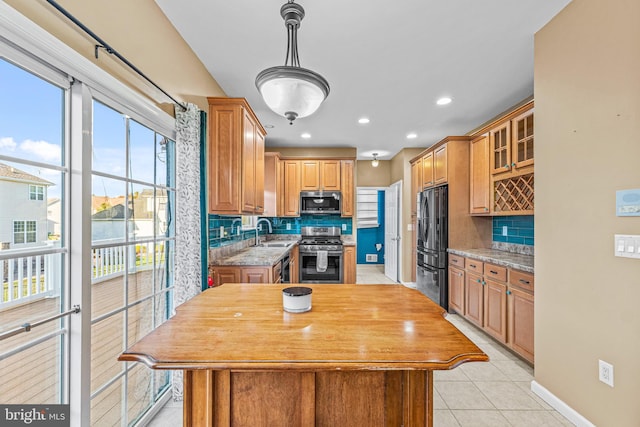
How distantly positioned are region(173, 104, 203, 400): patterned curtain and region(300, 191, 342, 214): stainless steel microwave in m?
3.09

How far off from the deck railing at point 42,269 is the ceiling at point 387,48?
1.60m

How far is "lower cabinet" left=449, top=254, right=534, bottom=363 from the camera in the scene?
99.4 inches

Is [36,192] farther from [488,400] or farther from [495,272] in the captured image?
[495,272]

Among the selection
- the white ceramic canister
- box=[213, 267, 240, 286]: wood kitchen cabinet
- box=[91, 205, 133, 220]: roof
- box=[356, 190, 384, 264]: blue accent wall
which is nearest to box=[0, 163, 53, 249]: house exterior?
box=[91, 205, 133, 220]: roof

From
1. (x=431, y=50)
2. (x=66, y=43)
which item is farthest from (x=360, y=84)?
(x=66, y=43)

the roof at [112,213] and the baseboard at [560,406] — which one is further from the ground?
the roof at [112,213]

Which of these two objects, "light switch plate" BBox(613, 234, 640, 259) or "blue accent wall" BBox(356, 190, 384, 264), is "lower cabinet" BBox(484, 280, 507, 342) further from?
"blue accent wall" BBox(356, 190, 384, 264)

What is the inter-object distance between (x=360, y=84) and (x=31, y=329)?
9.72ft

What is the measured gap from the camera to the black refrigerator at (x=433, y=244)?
3.94 metres

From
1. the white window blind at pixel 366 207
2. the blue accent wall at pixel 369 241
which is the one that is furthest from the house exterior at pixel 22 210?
the blue accent wall at pixel 369 241

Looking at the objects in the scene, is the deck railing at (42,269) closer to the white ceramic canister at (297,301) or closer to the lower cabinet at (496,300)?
the white ceramic canister at (297,301)

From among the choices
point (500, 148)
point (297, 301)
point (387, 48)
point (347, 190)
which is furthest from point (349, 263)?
point (297, 301)

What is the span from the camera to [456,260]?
374 centimetres

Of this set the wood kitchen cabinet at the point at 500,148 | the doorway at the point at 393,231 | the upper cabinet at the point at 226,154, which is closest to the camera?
the upper cabinet at the point at 226,154
